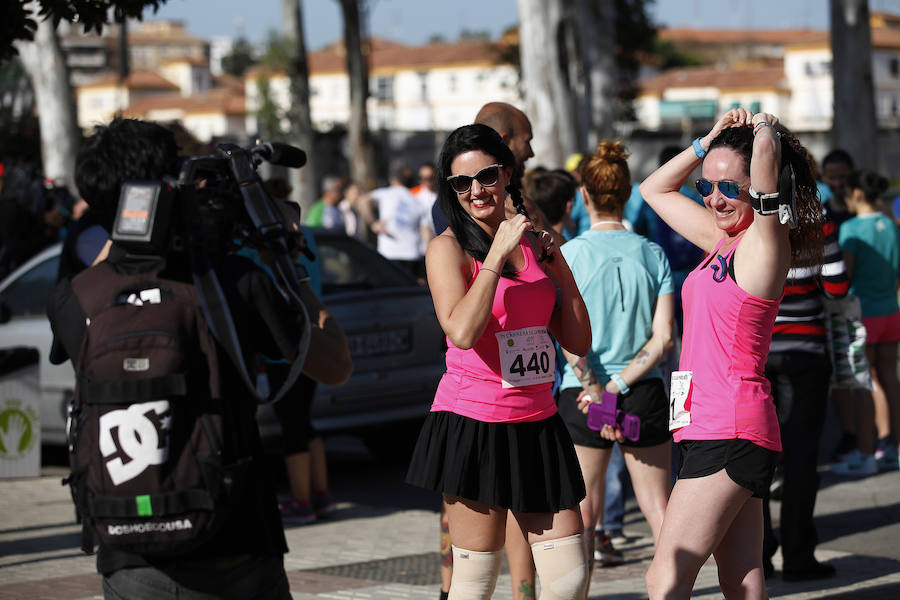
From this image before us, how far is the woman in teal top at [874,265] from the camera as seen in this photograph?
9.00m

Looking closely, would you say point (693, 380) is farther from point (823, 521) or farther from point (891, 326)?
point (891, 326)

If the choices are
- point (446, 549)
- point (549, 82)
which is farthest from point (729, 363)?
point (549, 82)

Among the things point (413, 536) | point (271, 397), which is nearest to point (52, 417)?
point (413, 536)

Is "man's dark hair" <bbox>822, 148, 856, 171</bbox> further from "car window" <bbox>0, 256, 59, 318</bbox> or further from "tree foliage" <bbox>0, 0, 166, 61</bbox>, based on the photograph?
"car window" <bbox>0, 256, 59, 318</bbox>

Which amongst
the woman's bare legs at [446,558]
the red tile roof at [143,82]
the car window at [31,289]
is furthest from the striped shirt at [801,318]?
the red tile roof at [143,82]

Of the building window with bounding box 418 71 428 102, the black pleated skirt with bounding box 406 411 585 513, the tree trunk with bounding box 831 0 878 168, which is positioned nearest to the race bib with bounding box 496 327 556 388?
the black pleated skirt with bounding box 406 411 585 513

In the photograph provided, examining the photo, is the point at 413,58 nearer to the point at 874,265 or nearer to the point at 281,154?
the point at 874,265

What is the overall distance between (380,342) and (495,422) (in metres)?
4.58

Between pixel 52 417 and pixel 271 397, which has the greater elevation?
pixel 271 397

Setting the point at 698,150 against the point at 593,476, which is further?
the point at 593,476

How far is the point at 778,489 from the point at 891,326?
1.79 meters

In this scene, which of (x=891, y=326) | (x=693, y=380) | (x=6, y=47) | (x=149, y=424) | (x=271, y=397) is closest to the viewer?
(x=149, y=424)

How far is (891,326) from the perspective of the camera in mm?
9133

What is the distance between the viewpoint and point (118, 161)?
3.12m
